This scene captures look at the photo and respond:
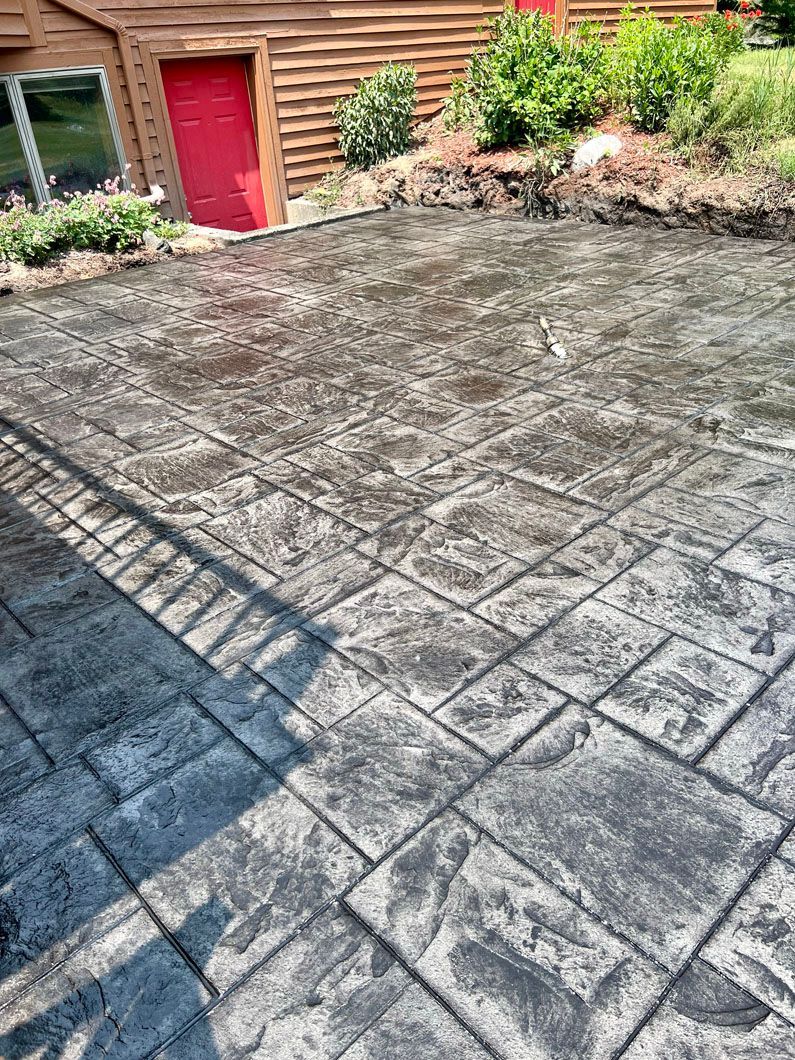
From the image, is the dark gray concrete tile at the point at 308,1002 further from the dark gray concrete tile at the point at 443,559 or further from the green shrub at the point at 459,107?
the green shrub at the point at 459,107

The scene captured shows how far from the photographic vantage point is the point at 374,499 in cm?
388

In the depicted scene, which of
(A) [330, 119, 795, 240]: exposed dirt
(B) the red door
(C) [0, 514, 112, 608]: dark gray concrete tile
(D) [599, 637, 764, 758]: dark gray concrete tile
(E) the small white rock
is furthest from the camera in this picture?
(B) the red door

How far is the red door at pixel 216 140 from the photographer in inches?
380

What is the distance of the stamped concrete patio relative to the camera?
187cm

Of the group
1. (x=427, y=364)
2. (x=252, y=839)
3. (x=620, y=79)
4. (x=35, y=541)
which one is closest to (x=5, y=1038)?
(x=252, y=839)

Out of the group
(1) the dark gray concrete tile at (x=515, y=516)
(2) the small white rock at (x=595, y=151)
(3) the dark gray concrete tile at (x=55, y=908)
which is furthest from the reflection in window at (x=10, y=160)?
(3) the dark gray concrete tile at (x=55, y=908)

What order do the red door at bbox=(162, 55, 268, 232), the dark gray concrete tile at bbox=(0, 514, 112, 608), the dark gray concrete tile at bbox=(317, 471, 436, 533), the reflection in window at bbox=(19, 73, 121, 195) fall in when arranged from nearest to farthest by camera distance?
the dark gray concrete tile at bbox=(0, 514, 112, 608)
the dark gray concrete tile at bbox=(317, 471, 436, 533)
the reflection in window at bbox=(19, 73, 121, 195)
the red door at bbox=(162, 55, 268, 232)

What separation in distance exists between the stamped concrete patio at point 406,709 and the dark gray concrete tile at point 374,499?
0.07ft

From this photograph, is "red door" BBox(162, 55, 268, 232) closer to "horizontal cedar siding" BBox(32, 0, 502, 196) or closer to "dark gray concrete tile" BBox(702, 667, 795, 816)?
"horizontal cedar siding" BBox(32, 0, 502, 196)

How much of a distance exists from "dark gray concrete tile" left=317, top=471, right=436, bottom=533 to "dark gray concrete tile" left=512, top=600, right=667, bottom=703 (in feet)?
3.46

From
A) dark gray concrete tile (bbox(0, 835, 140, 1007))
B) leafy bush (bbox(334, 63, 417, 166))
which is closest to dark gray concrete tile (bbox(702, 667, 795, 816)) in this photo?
dark gray concrete tile (bbox(0, 835, 140, 1007))

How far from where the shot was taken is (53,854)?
2260mm

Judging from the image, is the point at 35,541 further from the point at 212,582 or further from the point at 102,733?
the point at 102,733

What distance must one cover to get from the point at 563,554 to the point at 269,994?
2.03m
